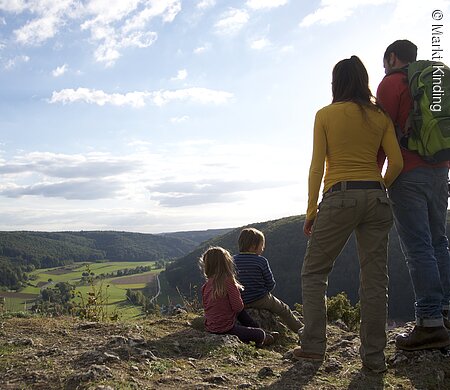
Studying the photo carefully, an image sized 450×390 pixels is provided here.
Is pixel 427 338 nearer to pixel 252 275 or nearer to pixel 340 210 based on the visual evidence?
pixel 340 210

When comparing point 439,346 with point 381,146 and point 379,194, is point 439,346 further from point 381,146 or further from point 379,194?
point 381,146

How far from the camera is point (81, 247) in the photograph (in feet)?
515

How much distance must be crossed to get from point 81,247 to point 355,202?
165m

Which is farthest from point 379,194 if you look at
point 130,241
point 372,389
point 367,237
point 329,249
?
point 130,241

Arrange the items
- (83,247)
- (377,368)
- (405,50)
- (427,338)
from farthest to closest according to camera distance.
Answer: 1. (83,247)
2. (405,50)
3. (427,338)
4. (377,368)

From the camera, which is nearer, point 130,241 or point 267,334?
point 267,334

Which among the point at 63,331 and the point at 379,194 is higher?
the point at 379,194

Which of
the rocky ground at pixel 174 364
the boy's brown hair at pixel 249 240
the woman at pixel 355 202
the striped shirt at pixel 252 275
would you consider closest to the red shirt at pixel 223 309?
the rocky ground at pixel 174 364

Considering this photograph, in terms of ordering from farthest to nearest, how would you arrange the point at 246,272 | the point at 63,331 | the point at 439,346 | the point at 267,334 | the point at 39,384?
the point at 246,272, the point at 267,334, the point at 63,331, the point at 439,346, the point at 39,384

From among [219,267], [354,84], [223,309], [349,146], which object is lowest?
[223,309]

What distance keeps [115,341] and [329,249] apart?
7.35 ft

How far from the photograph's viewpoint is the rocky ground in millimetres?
2939

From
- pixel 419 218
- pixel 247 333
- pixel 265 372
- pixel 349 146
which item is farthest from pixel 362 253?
pixel 247 333

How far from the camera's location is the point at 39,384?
2828 mm
